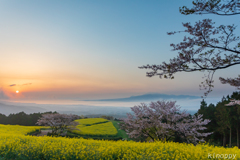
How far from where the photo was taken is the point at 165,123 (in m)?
9.59

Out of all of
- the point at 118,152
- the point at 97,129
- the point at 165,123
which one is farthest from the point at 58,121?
the point at 118,152

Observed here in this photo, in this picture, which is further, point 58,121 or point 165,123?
point 58,121

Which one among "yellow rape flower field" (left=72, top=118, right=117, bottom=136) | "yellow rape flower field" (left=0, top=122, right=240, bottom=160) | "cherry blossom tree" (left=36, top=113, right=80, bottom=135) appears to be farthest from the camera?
"yellow rape flower field" (left=72, top=118, right=117, bottom=136)

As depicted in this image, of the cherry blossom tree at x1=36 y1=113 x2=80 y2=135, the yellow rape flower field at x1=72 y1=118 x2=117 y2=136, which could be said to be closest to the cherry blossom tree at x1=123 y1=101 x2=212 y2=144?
the yellow rape flower field at x1=72 y1=118 x2=117 y2=136

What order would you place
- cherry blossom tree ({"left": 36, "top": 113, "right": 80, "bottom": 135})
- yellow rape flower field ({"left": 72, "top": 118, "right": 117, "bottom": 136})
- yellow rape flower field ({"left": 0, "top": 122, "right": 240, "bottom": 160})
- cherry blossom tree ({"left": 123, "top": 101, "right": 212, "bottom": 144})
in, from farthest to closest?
yellow rape flower field ({"left": 72, "top": 118, "right": 117, "bottom": 136}) → cherry blossom tree ({"left": 36, "top": 113, "right": 80, "bottom": 135}) → cherry blossom tree ({"left": 123, "top": 101, "right": 212, "bottom": 144}) → yellow rape flower field ({"left": 0, "top": 122, "right": 240, "bottom": 160})

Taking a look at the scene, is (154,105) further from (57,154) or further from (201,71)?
(57,154)

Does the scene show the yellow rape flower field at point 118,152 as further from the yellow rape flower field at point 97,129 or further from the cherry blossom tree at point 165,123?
the yellow rape flower field at point 97,129

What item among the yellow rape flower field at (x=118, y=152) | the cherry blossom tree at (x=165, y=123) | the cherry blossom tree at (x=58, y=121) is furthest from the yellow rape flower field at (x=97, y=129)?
the yellow rape flower field at (x=118, y=152)

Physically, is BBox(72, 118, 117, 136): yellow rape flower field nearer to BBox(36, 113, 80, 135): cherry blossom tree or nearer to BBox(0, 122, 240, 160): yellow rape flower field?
BBox(36, 113, 80, 135): cherry blossom tree

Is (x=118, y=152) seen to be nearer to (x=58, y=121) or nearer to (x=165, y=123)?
(x=165, y=123)

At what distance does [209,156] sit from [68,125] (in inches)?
665

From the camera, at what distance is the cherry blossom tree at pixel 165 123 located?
31.1 ft

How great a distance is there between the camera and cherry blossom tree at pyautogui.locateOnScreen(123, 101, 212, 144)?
9469mm

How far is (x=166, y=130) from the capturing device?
10.1 meters
